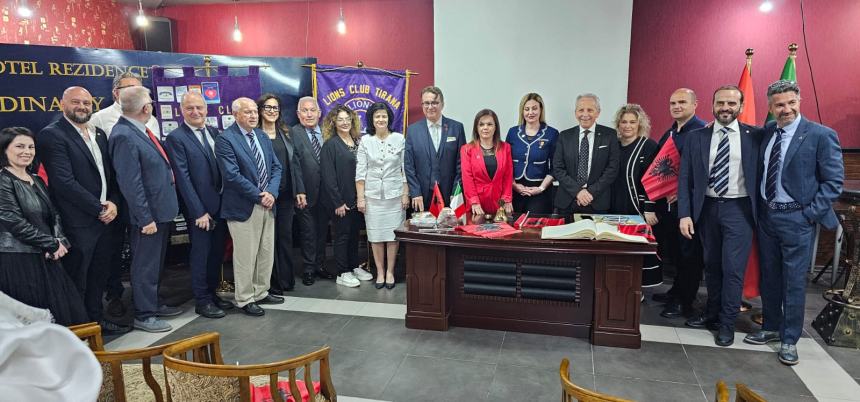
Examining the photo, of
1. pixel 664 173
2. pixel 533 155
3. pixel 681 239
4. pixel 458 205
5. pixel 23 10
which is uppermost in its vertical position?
pixel 23 10

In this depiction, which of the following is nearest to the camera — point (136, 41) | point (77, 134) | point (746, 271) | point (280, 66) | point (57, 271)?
point (57, 271)

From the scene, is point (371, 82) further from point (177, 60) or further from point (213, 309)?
point (213, 309)

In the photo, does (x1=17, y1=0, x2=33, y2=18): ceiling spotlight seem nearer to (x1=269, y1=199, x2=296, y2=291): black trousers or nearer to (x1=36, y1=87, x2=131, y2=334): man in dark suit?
(x1=36, y1=87, x2=131, y2=334): man in dark suit

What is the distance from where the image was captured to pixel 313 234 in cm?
500

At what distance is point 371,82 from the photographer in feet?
20.1

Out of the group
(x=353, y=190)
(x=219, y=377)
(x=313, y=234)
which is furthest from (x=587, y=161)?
(x=219, y=377)

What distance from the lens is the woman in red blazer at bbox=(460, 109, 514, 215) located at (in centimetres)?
415

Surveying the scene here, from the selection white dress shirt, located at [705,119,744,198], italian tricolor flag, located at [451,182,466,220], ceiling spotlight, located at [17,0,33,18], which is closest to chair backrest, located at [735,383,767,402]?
white dress shirt, located at [705,119,744,198]

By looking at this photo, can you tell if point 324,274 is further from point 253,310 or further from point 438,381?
point 438,381

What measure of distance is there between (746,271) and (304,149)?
3686 millimetres

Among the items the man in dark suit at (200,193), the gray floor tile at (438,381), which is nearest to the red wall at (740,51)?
the gray floor tile at (438,381)

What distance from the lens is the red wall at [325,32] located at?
668 centimetres

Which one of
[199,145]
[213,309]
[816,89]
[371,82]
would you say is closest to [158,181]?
[199,145]

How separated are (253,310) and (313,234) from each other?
1.10m
